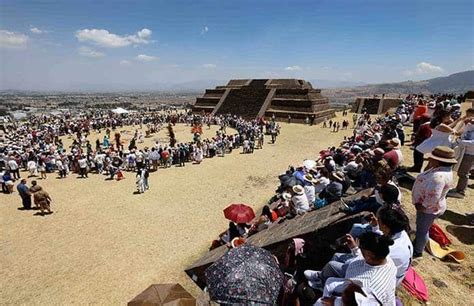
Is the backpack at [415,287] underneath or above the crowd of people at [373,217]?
underneath

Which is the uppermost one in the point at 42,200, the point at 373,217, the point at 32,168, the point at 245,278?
the point at 373,217

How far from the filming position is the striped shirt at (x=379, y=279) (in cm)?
262

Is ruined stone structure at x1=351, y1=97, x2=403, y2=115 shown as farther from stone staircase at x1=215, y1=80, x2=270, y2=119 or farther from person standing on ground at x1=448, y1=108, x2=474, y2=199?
person standing on ground at x1=448, y1=108, x2=474, y2=199

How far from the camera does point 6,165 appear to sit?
15.5 m

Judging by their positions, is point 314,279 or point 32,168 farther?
point 32,168

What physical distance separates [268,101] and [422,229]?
31448 mm

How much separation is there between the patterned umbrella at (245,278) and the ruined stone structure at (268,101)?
93.9 ft

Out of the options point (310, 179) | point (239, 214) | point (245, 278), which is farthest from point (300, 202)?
point (245, 278)

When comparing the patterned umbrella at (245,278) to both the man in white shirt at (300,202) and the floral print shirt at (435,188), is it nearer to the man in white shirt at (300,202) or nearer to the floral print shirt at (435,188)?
the floral print shirt at (435,188)

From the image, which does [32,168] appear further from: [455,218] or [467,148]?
[467,148]

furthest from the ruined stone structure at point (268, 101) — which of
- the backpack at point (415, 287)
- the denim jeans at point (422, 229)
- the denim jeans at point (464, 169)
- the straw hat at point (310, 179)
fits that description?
the backpack at point (415, 287)

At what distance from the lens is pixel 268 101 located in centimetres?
3512

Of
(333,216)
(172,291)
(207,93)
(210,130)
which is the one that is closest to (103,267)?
(172,291)

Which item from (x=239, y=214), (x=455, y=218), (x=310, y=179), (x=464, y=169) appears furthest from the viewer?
(x=310, y=179)
